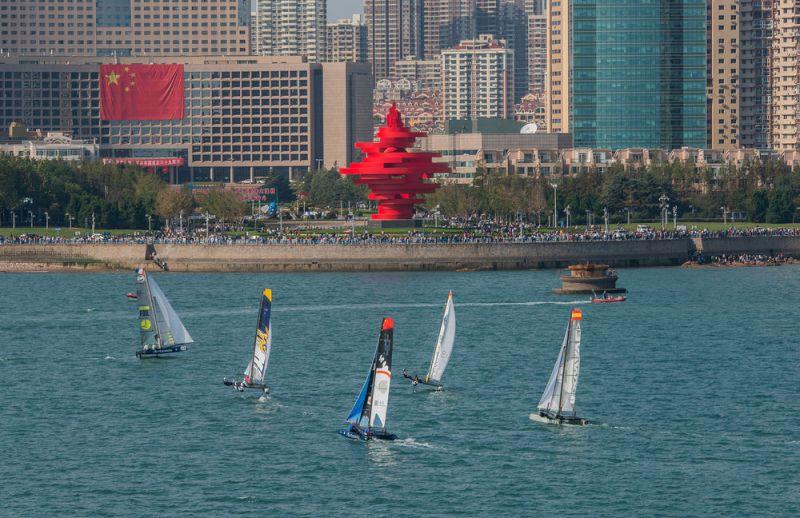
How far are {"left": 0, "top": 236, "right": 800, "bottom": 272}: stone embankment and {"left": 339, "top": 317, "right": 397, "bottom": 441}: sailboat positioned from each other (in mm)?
84994

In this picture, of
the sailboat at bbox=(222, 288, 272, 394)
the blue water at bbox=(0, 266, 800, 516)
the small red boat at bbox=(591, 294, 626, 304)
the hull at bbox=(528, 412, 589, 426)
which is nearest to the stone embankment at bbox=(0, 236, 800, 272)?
the small red boat at bbox=(591, 294, 626, 304)

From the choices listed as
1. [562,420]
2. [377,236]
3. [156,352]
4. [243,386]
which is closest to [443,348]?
[243,386]

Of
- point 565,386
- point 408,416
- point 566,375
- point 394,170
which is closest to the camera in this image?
point 566,375

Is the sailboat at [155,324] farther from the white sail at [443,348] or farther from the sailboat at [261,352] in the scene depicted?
the white sail at [443,348]


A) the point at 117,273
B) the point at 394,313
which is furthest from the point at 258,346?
the point at 117,273

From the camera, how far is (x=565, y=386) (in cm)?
7956

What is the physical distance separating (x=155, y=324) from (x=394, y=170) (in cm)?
8229

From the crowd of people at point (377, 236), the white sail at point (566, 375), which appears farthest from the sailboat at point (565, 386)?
the crowd of people at point (377, 236)

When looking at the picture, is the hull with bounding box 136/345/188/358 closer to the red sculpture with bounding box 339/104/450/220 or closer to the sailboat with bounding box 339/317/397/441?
the sailboat with bounding box 339/317/397/441

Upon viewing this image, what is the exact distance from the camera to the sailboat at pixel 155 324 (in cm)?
10231

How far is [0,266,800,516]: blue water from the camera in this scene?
2717 inches

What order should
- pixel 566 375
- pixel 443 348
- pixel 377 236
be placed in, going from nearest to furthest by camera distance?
pixel 566 375 → pixel 443 348 → pixel 377 236

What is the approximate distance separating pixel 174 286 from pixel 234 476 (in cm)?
7919

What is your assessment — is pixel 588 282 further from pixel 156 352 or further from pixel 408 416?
pixel 408 416
